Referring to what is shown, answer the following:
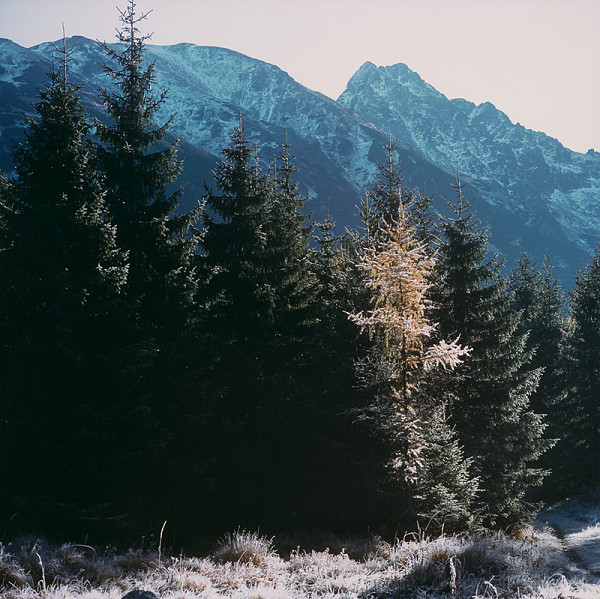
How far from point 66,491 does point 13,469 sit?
1183 mm

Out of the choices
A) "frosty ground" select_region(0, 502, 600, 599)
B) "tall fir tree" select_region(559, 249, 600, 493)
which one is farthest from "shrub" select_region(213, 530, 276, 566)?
"tall fir tree" select_region(559, 249, 600, 493)

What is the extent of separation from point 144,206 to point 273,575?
34.7 ft

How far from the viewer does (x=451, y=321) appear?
18688 mm

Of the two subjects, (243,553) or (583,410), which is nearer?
(243,553)

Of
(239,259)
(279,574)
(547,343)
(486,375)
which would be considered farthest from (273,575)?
(547,343)

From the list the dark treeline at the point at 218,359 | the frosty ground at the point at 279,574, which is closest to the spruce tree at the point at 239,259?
the dark treeline at the point at 218,359

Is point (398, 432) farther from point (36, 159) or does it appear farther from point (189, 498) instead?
point (36, 159)

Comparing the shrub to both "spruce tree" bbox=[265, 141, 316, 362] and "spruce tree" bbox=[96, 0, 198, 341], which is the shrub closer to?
"spruce tree" bbox=[96, 0, 198, 341]

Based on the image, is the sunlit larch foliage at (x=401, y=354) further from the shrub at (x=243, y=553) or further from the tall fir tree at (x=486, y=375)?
the tall fir tree at (x=486, y=375)

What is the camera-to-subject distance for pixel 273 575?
7203mm

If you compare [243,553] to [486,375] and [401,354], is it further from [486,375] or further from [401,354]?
[486,375]

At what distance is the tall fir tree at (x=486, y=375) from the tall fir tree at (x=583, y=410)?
406 inches

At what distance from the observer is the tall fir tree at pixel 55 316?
957cm

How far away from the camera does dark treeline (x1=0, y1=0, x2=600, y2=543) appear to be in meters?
9.90
